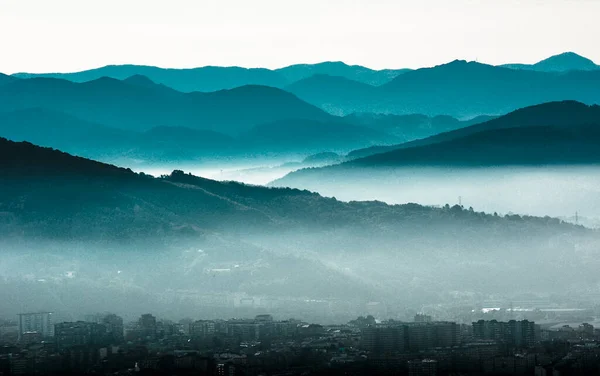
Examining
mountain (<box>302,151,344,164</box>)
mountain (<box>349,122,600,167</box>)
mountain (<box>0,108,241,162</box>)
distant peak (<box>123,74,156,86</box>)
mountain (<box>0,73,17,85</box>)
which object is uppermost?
distant peak (<box>123,74,156,86</box>)

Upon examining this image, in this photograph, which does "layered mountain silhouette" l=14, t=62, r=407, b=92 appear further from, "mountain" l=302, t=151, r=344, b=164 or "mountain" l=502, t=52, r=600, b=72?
"mountain" l=302, t=151, r=344, b=164

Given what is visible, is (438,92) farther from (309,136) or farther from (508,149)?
(508,149)

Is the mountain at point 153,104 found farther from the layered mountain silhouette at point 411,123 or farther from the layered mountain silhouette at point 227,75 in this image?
the layered mountain silhouette at point 227,75

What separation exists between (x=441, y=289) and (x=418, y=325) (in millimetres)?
16644

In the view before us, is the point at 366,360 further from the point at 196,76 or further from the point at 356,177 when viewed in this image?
the point at 196,76

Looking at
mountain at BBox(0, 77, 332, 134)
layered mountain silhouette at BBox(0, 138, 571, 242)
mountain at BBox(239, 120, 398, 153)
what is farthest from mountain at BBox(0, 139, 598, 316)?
mountain at BBox(0, 77, 332, 134)

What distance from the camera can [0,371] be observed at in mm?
43406

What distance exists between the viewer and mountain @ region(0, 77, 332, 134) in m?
145

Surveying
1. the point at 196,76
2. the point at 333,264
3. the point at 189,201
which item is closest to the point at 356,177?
the point at 189,201

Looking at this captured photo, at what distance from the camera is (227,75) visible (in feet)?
595

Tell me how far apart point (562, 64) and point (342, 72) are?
19.6 m

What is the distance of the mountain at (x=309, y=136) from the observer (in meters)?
144

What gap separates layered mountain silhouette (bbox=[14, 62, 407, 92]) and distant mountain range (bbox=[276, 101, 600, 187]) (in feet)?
202

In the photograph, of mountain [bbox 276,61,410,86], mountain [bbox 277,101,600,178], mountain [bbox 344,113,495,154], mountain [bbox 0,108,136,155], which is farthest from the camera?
mountain [bbox 276,61,410,86]
